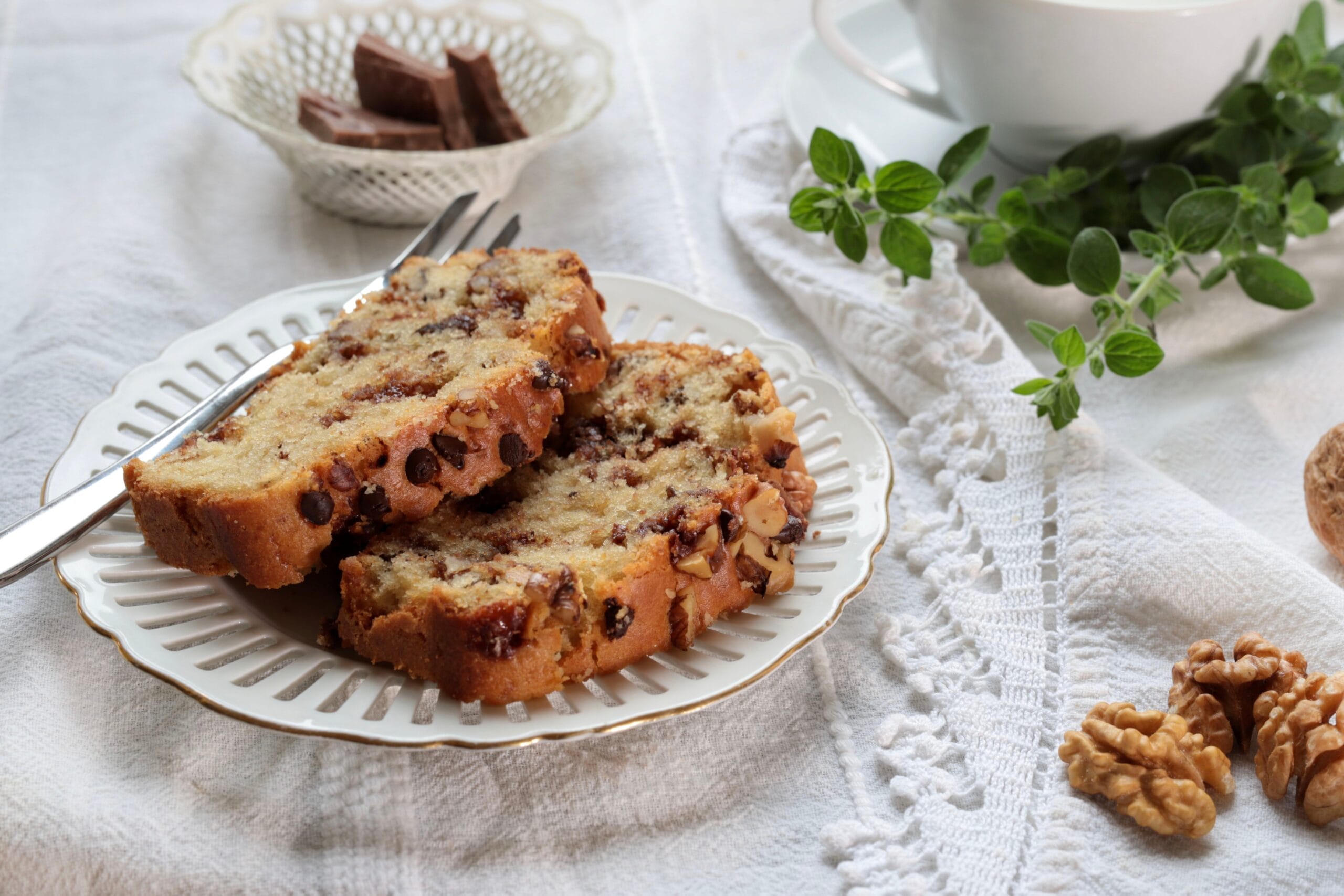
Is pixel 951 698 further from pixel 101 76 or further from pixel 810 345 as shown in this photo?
pixel 101 76

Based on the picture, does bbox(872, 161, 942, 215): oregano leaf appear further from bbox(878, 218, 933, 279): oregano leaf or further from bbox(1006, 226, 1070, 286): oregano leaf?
bbox(1006, 226, 1070, 286): oregano leaf

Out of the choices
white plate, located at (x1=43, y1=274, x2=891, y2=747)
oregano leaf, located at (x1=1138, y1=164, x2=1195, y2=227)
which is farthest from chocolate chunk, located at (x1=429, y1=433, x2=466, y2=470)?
oregano leaf, located at (x1=1138, y1=164, x2=1195, y2=227)

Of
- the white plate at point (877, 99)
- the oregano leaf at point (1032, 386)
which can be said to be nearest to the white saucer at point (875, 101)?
the white plate at point (877, 99)

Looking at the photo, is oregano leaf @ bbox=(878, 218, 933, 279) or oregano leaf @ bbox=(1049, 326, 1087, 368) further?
oregano leaf @ bbox=(878, 218, 933, 279)

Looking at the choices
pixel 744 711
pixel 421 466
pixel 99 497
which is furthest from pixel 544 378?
pixel 99 497

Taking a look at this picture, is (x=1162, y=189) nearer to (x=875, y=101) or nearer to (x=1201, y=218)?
(x=1201, y=218)

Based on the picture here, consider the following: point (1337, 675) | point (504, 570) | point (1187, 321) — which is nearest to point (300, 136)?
point (504, 570)
